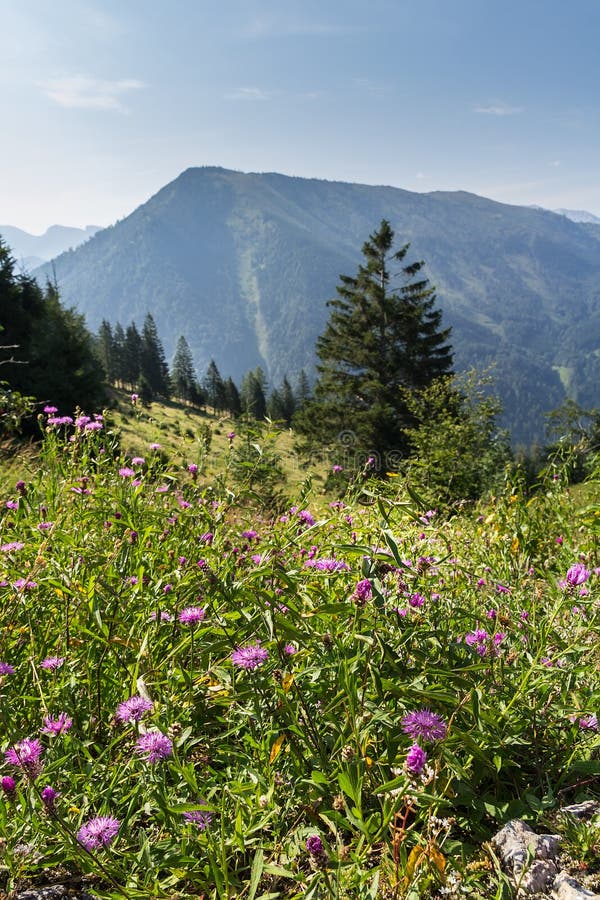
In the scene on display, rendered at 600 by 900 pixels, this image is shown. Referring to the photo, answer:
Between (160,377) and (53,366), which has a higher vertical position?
(53,366)

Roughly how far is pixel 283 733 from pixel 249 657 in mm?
298

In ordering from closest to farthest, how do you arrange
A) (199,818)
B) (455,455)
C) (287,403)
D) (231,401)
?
(199,818) → (455,455) → (231,401) → (287,403)

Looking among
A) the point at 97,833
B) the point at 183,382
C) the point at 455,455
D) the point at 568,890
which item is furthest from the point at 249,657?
the point at 183,382

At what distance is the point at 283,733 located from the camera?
151 cm

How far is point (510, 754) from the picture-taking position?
1580 millimetres

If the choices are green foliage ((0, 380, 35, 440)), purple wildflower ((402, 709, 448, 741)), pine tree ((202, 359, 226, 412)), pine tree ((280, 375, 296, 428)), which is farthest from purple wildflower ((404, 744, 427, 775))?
A: pine tree ((280, 375, 296, 428))

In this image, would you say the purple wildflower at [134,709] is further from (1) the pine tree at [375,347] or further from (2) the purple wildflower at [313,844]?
(1) the pine tree at [375,347]

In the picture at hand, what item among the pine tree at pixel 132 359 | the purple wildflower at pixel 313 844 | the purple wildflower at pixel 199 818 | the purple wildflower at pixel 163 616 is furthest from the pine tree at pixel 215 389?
the purple wildflower at pixel 313 844

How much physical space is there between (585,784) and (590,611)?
25.1 inches

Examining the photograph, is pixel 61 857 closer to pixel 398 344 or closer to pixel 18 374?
pixel 18 374

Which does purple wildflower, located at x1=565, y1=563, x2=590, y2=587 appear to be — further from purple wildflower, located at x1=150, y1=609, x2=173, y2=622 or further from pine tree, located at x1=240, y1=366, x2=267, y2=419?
pine tree, located at x1=240, y1=366, x2=267, y2=419

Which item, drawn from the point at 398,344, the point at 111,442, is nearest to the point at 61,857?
the point at 111,442

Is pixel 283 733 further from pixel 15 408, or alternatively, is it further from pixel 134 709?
pixel 15 408

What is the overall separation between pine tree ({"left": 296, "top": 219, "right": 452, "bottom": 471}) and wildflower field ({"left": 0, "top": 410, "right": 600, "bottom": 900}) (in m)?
30.2
